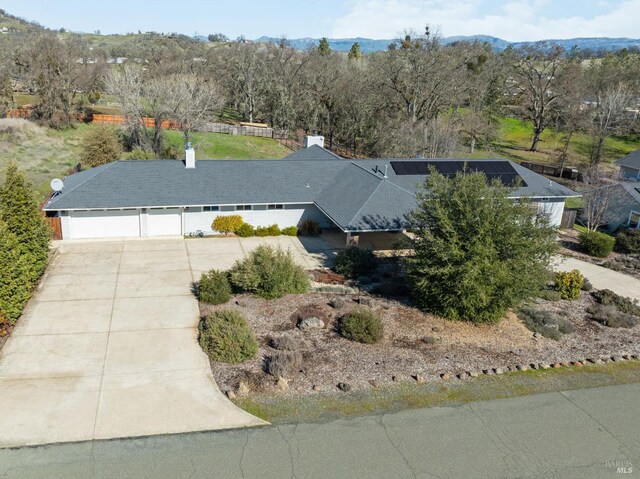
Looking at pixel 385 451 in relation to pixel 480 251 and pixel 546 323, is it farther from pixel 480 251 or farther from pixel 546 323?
pixel 546 323

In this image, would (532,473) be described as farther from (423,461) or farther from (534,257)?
(534,257)

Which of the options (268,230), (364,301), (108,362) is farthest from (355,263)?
(108,362)

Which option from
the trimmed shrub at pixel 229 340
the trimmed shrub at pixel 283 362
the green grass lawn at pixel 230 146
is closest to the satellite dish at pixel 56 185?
the trimmed shrub at pixel 229 340

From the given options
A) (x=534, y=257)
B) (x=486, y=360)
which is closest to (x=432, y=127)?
(x=534, y=257)

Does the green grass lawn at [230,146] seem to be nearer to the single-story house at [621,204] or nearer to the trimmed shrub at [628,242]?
the single-story house at [621,204]

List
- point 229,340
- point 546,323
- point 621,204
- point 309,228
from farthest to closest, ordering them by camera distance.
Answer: point 621,204 < point 309,228 < point 546,323 < point 229,340

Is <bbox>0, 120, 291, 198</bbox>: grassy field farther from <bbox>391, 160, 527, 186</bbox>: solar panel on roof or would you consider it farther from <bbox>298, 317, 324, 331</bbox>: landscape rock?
<bbox>298, 317, 324, 331</bbox>: landscape rock
